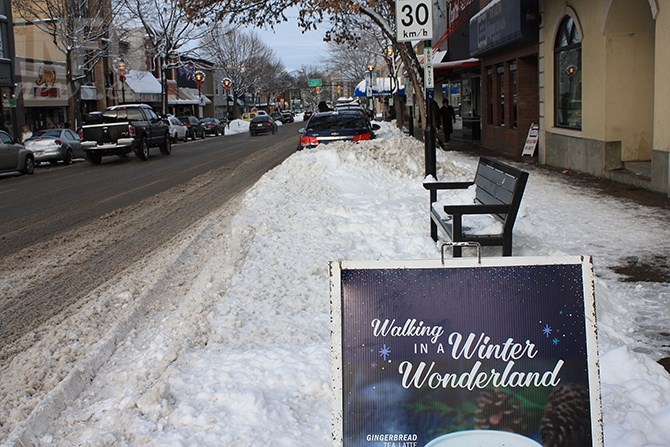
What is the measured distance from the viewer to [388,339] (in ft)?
9.89

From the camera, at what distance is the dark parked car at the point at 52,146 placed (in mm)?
29031

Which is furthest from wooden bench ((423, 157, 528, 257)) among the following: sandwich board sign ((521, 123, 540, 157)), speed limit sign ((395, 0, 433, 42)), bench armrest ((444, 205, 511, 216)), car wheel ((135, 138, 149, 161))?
car wheel ((135, 138, 149, 161))

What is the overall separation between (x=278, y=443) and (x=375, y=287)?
1.32 meters

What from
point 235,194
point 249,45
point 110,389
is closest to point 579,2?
point 235,194

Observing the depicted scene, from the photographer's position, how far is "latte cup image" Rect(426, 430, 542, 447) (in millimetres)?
2900

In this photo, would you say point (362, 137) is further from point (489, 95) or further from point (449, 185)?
point (449, 185)

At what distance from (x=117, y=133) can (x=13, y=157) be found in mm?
3622

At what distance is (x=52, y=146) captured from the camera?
29.3m

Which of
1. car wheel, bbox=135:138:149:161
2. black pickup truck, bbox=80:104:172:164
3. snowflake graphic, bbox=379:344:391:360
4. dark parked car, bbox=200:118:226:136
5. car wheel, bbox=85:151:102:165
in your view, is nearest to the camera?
snowflake graphic, bbox=379:344:391:360

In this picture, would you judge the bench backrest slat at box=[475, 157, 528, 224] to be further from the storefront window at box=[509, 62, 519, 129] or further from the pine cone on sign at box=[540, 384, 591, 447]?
the storefront window at box=[509, 62, 519, 129]

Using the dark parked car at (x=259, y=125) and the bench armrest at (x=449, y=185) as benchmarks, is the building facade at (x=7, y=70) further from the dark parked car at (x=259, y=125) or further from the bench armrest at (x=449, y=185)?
the bench armrest at (x=449, y=185)

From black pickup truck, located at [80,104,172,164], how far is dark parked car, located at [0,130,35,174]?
2.02 meters

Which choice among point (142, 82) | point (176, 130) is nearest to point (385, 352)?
point (176, 130)

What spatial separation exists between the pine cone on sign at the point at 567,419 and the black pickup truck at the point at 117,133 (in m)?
25.4
